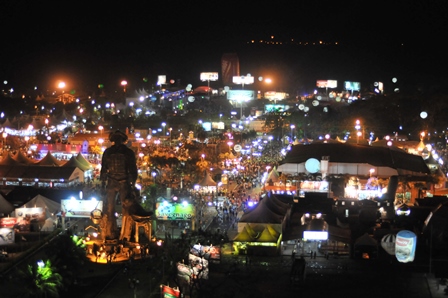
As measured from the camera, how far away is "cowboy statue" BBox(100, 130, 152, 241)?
1811 centimetres

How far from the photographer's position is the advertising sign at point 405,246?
17.6 m

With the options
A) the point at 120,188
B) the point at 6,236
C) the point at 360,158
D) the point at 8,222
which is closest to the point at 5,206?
the point at 8,222

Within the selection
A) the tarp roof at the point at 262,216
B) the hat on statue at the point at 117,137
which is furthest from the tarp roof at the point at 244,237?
the hat on statue at the point at 117,137

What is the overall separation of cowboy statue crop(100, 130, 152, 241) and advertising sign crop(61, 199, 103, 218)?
238cm

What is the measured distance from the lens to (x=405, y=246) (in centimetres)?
1759

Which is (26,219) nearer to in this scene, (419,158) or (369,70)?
(419,158)

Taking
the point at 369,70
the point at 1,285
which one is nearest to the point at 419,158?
the point at 1,285

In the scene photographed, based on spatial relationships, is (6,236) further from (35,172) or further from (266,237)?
(35,172)

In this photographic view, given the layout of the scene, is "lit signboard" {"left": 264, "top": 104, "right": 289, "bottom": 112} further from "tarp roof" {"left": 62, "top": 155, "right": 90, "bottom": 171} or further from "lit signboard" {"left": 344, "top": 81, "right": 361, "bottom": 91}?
"tarp roof" {"left": 62, "top": 155, "right": 90, "bottom": 171}

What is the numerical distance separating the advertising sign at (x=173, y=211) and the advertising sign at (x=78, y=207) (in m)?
2.19

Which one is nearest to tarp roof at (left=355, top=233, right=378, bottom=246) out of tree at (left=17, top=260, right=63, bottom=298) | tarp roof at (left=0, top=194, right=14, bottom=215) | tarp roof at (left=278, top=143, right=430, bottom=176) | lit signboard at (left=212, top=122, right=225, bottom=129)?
tree at (left=17, top=260, right=63, bottom=298)

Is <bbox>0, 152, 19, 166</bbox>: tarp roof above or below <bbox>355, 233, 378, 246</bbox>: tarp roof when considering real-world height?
above

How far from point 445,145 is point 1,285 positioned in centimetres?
3874

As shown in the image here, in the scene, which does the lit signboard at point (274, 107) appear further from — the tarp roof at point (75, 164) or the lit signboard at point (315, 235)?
the lit signboard at point (315, 235)
